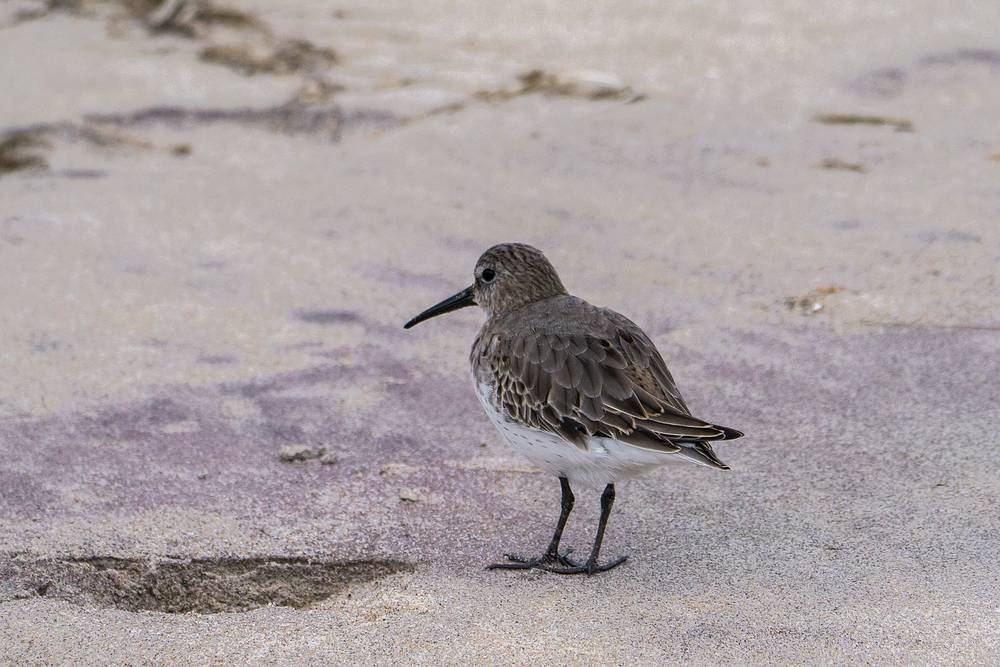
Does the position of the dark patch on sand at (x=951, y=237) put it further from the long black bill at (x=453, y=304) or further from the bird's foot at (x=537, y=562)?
the bird's foot at (x=537, y=562)

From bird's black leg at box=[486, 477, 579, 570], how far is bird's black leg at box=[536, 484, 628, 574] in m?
0.03

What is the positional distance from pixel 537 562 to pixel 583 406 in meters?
0.52

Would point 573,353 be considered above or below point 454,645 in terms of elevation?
above

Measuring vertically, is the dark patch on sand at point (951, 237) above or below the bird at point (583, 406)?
above

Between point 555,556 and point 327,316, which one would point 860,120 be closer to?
point 327,316

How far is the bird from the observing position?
3895 millimetres

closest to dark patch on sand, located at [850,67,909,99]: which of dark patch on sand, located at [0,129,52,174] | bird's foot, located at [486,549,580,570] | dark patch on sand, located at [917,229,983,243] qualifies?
dark patch on sand, located at [917,229,983,243]

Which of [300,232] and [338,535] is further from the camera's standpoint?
[300,232]

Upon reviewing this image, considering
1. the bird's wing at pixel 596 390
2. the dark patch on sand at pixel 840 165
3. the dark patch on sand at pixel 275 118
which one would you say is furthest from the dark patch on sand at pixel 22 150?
the dark patch on sand at pixel 840 165

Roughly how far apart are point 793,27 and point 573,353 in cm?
497

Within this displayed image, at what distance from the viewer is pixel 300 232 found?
6551mm

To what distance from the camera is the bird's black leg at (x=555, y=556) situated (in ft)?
13.3

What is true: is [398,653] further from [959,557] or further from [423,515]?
[959,557]

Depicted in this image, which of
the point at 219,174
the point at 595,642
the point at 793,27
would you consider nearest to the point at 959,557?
the point at 595,642
